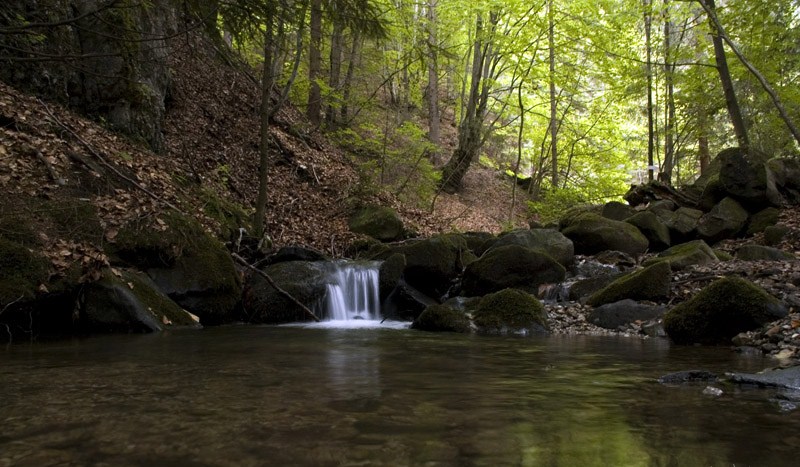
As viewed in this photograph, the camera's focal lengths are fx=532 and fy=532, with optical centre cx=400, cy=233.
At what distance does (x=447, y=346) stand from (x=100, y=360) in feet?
12.3

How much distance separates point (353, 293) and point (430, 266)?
186 cm

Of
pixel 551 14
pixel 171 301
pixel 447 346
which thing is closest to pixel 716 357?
pixel 447 346

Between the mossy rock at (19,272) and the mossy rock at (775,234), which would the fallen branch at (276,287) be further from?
the mossy rock at (775,234)

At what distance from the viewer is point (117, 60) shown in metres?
11.7

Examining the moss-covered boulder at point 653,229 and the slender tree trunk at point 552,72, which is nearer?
the moss-covered boulder at point 653,229

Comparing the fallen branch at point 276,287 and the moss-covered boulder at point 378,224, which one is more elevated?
the moss-covered boulder at point 378,224

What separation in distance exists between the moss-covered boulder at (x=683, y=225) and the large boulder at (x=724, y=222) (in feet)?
0.69

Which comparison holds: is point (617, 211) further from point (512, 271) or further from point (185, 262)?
point (185, 262)

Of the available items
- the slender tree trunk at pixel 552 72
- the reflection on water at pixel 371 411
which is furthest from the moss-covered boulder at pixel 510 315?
the slender tree trunk at pixel 552 72

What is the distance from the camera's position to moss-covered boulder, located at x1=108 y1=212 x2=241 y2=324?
844 centimetres

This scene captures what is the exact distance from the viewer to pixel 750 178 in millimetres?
13562

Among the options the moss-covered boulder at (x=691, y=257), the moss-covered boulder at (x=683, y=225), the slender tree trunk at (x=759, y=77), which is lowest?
the moss-covered boulder at (x=691, y=257)

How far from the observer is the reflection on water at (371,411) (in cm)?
243

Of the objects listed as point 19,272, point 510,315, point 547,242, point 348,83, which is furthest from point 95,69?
point 547,242
